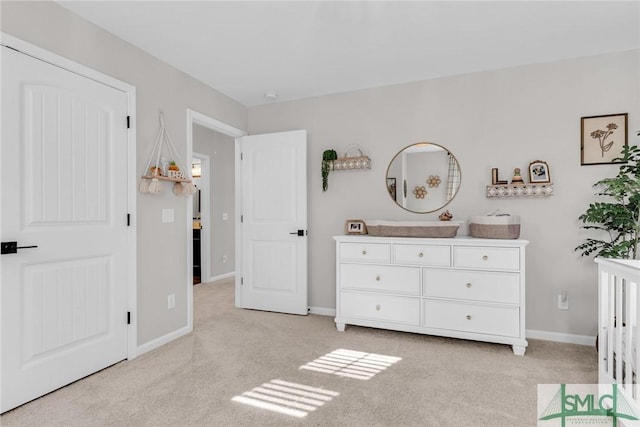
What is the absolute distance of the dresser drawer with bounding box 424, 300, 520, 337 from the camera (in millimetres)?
2646

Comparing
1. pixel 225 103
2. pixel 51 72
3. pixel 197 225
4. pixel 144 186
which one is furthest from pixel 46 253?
pixel 197 225

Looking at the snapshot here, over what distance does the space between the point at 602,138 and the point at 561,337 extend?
171cm

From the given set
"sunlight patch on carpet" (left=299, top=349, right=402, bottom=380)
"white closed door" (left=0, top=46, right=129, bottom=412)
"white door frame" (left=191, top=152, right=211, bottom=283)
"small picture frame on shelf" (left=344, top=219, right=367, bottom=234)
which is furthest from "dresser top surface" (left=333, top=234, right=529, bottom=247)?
"white door frame" (left=191, top=152, right=211, bottom=283)

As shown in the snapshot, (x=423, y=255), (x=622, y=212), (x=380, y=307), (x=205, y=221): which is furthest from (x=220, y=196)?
(x=622, y=212)

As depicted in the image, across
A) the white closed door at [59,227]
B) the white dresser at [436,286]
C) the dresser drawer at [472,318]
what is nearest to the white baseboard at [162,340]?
the white closed door at [59,227]

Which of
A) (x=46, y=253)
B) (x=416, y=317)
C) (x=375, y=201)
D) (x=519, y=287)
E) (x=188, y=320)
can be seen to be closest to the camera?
(x=46, y=253)

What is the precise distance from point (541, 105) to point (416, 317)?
2145 millimetres

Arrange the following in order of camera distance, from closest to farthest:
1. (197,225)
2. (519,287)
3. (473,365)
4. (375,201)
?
(473,365) → (519,287) → (375,201) → (197,225)

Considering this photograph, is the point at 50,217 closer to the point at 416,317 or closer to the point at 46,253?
the point at 46,253

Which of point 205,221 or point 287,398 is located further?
point 205,221

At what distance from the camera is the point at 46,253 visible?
2049 mm

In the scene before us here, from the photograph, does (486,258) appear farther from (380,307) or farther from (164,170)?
(164,170)

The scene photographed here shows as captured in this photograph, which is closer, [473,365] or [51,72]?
[51,72]

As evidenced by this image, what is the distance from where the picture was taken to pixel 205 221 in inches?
220
